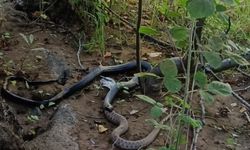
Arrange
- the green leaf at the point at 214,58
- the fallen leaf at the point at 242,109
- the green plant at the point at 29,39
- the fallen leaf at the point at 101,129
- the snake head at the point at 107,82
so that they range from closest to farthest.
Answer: the green leaf at the point at 214,58
the fallen leaf at the point at 101,129
the fallen leaf at the point at 242,109
the snake head at the point at 107,82
the green plant at the point at 29,39

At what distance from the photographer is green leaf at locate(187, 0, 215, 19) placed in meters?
1.79

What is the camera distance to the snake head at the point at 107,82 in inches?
146

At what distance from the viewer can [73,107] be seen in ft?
11.0

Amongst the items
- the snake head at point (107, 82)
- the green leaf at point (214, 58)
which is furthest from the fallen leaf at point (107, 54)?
the green leaf at point (214, 58)

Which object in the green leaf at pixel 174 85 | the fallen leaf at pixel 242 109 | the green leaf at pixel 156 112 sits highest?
the green leaf at pixel 174 85

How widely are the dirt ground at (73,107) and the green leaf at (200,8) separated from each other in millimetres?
999

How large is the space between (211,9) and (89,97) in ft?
6.14

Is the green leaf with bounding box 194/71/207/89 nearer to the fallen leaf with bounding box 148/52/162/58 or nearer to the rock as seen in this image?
the rock

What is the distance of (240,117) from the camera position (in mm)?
3414

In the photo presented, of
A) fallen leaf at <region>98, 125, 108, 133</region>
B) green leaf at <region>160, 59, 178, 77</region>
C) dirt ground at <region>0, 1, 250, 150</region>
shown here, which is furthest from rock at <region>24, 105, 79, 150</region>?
green leaf at <region>160, 59, 178, 77</region>

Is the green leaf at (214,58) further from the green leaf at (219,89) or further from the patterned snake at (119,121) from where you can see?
the patterned snake at (119,121)

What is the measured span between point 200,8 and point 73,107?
5.62ft

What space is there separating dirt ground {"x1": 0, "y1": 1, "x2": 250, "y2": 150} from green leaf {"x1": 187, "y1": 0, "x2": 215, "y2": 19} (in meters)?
1.00

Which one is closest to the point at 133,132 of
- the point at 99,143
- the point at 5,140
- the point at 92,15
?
the point at 99,143
